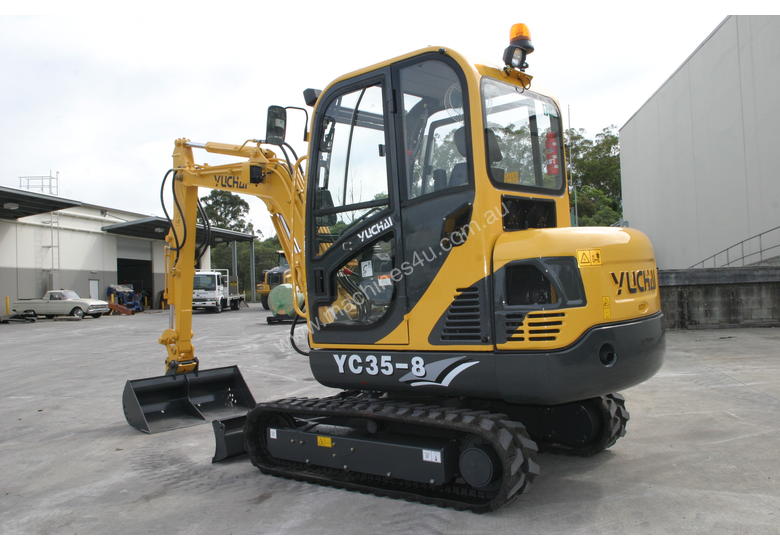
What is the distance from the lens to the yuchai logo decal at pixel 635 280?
4.20m

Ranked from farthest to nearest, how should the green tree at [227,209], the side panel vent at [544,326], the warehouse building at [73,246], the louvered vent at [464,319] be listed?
the green tree at [227,209] → the warehouse building at [73,246] → the louvered vent at [464,319] → the side panel vent at [544,326]

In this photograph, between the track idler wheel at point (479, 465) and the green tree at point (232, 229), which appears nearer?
the track idler wheel at point (479, 465)

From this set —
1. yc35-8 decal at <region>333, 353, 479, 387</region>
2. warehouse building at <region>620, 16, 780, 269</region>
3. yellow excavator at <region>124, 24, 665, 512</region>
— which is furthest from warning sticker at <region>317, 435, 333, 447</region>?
warehouse building at <region>620, 16, 780, 269</region>

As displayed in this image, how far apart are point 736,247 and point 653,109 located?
1111cm

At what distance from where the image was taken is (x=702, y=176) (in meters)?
25.5

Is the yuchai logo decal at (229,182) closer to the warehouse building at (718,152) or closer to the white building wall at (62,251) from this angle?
the warehouse building at (718,152)

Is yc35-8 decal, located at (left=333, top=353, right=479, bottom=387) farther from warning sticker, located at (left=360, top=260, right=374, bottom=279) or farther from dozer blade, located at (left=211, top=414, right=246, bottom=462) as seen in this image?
dozer blade, located at (left=211, top=414, right=246, bottom=462)

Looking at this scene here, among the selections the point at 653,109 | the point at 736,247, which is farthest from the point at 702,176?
the point at 653,109

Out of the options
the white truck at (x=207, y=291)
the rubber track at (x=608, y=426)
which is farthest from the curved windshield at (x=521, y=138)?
the white truck at (x=207, y=291)

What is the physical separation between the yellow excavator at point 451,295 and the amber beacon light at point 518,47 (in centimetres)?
2

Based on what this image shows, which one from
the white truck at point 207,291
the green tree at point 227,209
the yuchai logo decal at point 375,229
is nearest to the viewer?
the yuchai logo decal at point 375,229

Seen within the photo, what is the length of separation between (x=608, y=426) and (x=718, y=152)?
2176 centimetres

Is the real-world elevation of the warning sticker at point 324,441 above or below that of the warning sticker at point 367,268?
below

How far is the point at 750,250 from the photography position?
70.3 feet
